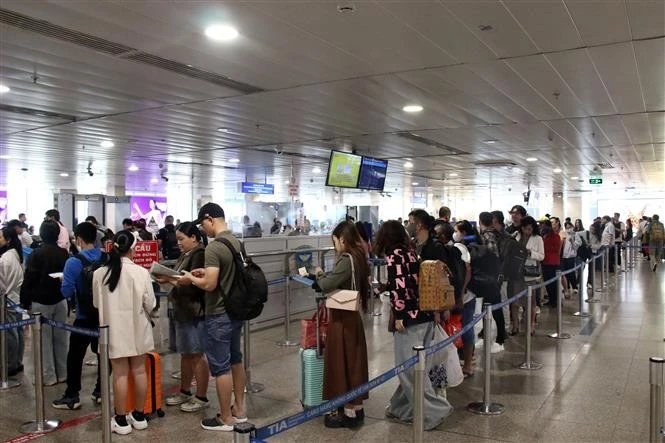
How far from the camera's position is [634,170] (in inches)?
746

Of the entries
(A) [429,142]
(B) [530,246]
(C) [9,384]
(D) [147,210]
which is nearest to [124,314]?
(C) [9,384]

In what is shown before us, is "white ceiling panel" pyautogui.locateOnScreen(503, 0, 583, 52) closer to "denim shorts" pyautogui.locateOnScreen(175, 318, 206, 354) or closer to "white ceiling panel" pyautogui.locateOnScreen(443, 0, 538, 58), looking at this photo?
"white ceiling panel" pyautogui.locateOnScreen(443, 0, 538, 58)

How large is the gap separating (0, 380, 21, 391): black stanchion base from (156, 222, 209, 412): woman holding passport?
1.83 meters

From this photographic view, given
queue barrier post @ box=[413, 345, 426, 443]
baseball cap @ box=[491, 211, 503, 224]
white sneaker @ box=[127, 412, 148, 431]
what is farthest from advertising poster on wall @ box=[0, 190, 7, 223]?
queue barrier post @ box=[413, 345, 426, 443]

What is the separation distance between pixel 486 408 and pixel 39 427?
3.63 metres

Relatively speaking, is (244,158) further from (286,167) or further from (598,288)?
(598,288)

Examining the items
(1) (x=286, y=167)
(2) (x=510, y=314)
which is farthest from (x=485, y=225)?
(1) (x=286, y=167)

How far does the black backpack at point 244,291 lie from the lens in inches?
166

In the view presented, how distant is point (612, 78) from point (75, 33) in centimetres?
615

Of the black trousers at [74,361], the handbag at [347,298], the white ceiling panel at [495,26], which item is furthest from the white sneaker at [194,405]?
the white ceiling panel at [495,26]

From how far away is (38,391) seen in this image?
4.41 metres

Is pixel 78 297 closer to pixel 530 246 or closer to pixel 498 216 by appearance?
pixel 498 216

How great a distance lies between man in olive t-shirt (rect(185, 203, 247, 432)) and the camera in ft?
13.6

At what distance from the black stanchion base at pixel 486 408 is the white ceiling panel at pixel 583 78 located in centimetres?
366
